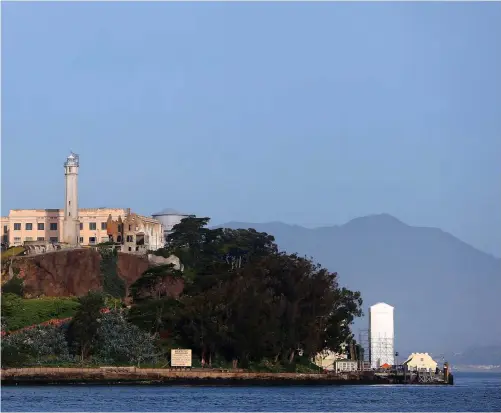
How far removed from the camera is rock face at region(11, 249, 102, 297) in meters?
139

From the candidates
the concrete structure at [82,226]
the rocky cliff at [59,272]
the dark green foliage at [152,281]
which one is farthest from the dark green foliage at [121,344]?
the concrete structure at [82,226]

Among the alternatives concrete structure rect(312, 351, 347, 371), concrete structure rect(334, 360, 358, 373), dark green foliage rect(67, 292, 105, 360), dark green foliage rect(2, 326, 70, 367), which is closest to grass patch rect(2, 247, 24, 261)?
dark green foliage rect(2, 326, 70, 367)

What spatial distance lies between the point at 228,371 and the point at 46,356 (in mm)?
15735

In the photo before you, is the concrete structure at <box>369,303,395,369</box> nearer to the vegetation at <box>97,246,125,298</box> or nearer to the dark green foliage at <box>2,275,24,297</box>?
the vegetation at <box>97,246,125,298</box>

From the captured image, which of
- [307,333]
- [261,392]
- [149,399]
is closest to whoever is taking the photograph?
[149,399]

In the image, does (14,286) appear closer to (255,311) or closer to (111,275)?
(111,275)

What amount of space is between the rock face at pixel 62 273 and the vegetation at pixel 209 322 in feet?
20.4

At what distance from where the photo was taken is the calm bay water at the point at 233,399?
282 ft

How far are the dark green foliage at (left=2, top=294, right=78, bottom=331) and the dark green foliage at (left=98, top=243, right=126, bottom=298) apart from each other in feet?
39.1

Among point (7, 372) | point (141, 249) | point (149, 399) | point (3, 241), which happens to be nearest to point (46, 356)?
point (7, 372)

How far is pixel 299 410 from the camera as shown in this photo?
86.8 metres

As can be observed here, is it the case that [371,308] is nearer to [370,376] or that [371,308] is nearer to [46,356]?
[370,376]

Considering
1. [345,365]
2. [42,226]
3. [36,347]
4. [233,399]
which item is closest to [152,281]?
[36,347]

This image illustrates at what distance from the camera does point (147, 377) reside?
116m
